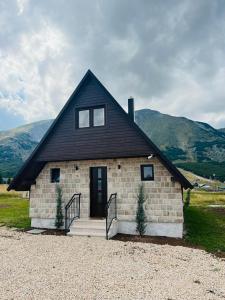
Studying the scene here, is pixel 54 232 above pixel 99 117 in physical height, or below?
below

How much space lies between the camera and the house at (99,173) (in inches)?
494

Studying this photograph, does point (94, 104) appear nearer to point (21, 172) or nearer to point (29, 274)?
point (21, 172)

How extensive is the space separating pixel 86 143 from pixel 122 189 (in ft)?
9.45

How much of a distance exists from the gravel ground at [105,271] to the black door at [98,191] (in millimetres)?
2857

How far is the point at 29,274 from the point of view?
7312 millimetres

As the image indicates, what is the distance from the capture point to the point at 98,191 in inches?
553

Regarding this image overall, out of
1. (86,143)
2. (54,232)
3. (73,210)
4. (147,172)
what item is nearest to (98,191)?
(73,210)

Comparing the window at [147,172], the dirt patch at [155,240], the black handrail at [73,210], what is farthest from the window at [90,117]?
the dirt patch at [155,240]

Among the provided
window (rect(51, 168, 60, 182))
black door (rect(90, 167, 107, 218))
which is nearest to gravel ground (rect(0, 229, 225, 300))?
black door (rect(90, 167, 107, 218))

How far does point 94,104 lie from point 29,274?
8.96m

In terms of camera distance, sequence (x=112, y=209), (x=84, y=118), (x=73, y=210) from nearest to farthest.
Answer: (x=112, y=209) → (x=73, y=210) → (x=84, y=118)

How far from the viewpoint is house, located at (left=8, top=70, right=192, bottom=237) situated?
1254cm

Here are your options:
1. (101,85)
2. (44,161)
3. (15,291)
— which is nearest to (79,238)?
(44,161)

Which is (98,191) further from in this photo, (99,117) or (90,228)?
(99,117)
